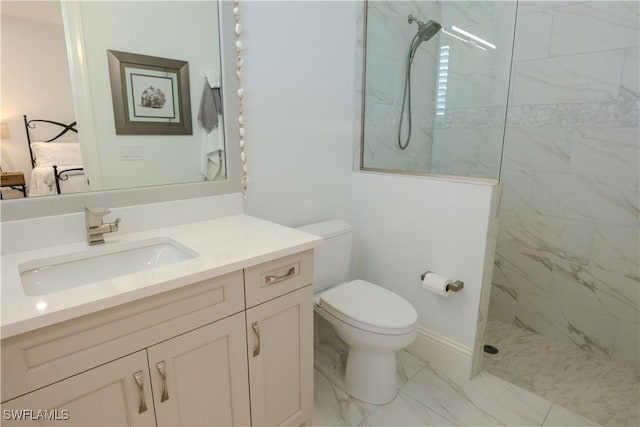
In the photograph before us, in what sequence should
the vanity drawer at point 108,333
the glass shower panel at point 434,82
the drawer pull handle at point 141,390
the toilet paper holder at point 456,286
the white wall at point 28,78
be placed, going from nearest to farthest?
the vanity drawer at point 108,333 < the drawer pull handle at point 141,390 < the white wall at point 28,78 < the toilet paper holder at point 456,286 < the glass shower panel at point 434,82

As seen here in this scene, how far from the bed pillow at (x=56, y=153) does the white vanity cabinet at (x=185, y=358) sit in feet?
2.05

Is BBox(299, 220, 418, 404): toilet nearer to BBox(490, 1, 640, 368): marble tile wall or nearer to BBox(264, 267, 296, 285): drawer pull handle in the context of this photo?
BBox(264, 267, 296, 285): drawer pull handle

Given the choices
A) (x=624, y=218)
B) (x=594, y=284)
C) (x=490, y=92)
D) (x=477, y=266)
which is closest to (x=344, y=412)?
(x=477, y=266)

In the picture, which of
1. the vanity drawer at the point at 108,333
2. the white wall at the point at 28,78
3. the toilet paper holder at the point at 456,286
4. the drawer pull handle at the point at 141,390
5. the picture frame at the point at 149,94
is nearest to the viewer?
the vanity drawer at the point at 108,333

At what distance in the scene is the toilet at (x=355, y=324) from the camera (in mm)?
1513

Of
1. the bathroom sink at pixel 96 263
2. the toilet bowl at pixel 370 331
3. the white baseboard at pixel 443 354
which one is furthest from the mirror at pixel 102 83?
the white baseboard at pixel 443 354

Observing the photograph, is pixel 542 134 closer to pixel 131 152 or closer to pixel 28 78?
pixel 131 152

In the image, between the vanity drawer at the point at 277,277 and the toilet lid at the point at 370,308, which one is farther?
the toilet lid at the point at 370,308

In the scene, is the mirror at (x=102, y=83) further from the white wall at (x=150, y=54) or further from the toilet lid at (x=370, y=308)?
the toilet lid at (x=370, y=308)

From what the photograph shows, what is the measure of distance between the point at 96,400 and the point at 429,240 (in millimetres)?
1550

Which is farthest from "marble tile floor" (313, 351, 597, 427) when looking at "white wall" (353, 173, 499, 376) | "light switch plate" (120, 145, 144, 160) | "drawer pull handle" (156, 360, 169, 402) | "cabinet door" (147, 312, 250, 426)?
"light switch plate" (120, 145, 144, 160)

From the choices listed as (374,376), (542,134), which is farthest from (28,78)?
(542,134)

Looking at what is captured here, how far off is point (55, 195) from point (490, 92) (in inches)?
86.0

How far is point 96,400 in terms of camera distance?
2.88ft
